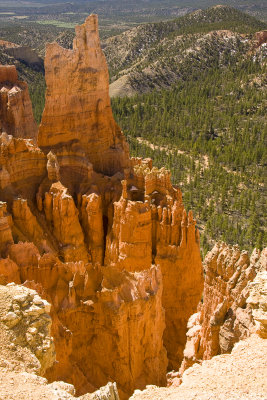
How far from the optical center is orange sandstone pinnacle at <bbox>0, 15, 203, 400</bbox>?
40.2 ft

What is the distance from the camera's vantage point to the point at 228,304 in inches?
429

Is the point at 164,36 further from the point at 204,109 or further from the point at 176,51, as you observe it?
the point at 204,109

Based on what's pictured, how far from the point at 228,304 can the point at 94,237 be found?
8.30 metres

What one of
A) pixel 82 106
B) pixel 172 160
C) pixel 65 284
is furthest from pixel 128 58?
pixel 65 284

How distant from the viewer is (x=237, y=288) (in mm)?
10977

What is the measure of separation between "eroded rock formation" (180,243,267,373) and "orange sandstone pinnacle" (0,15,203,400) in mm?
1517

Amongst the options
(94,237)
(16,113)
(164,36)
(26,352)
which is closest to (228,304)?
(26,352)

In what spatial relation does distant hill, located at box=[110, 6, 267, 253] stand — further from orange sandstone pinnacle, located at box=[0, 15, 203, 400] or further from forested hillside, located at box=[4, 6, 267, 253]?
orange sandstone pinnacle, located at box=[0, 15, 203, 400]

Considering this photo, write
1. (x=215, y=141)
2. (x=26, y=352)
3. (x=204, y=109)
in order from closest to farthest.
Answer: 1. (x=26, y=352)
2. (x=215, y=141)
3. (x=204, y=109)

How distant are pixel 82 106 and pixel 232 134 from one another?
145ft

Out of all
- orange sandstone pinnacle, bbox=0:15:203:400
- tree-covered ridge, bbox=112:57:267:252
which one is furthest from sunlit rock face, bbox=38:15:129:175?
tree-covered ridge, bbox=112:57:267:252

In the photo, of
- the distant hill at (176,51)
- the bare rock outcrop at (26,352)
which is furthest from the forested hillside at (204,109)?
the bare rock outcrop at (26,352)

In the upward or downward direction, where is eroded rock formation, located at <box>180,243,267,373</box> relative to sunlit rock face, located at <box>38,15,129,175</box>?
downward

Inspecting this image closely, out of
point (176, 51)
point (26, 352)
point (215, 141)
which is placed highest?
point (176, 51)
